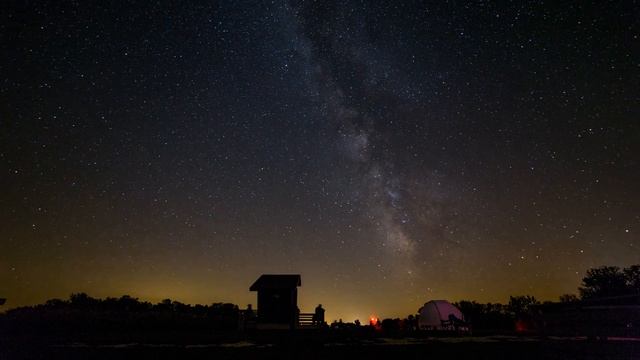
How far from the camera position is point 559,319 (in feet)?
92.9

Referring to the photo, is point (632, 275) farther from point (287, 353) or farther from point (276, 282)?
point (287, 353)

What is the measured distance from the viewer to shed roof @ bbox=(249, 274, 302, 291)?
30484mm

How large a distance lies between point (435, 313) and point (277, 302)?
15712 millimetres

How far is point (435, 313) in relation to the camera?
38250 millimetres

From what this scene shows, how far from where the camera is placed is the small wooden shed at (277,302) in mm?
29859

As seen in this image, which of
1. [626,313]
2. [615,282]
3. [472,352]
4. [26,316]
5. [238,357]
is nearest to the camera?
[238,357]

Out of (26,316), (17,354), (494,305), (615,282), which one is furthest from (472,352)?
(615,282)

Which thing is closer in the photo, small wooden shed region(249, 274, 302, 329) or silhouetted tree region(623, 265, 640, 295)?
small wooden shed region(249, 274, 302, 329)

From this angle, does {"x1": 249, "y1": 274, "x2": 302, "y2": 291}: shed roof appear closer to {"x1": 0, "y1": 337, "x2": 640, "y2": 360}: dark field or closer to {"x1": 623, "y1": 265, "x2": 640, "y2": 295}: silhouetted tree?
{"x1": 0, "y1": 337, "x2": 640, "y2": 360}: dark field

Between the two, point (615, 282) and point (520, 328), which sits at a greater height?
point (615, 282)

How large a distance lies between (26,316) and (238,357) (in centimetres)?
2657

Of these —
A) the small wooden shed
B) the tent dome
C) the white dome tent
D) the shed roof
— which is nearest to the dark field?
the small wooden shed

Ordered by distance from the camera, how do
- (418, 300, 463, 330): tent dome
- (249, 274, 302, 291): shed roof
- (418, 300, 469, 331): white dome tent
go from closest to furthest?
(249, 274, 302, 291): shed roof, (418, 300, 469, 331): white dome tent, (418, 300, 463, 330): tent dome

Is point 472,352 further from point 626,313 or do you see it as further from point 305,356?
point 626,313
